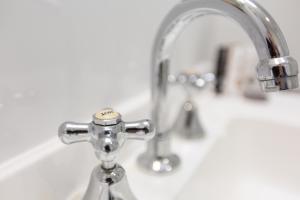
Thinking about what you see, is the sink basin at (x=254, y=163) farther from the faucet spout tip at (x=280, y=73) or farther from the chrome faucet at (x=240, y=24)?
the faucet spout tip at (x=280, y=73)

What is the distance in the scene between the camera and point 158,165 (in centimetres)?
45

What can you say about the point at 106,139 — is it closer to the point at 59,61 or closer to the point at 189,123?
the point at 59,61

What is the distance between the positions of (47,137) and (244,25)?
28cm

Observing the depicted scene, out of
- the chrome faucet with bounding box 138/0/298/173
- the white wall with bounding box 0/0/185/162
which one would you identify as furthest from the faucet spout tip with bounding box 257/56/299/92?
the white wall with bounding box 0/0/185/162

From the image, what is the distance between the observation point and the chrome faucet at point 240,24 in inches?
10.6

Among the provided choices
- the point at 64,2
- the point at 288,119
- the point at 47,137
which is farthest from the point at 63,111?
the point at 288,119

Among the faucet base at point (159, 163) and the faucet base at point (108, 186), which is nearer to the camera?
the faucet base at point (108, 186)

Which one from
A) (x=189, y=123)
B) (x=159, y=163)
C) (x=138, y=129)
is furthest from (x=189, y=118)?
(x=138, y=129)

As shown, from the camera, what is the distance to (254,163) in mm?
620

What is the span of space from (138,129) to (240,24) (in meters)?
0.16

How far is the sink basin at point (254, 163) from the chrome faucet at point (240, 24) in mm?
97

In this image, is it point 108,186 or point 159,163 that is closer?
point 108,186

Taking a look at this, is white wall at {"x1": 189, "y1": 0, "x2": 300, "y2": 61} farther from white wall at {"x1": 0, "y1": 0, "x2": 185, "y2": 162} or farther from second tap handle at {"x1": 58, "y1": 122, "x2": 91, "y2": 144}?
second tap handle at {"x1": 58, "y1": 122, "x2": 91, "y2": 144}

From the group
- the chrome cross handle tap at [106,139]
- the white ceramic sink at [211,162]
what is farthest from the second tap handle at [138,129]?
the white ceramic sink at [211,162]
